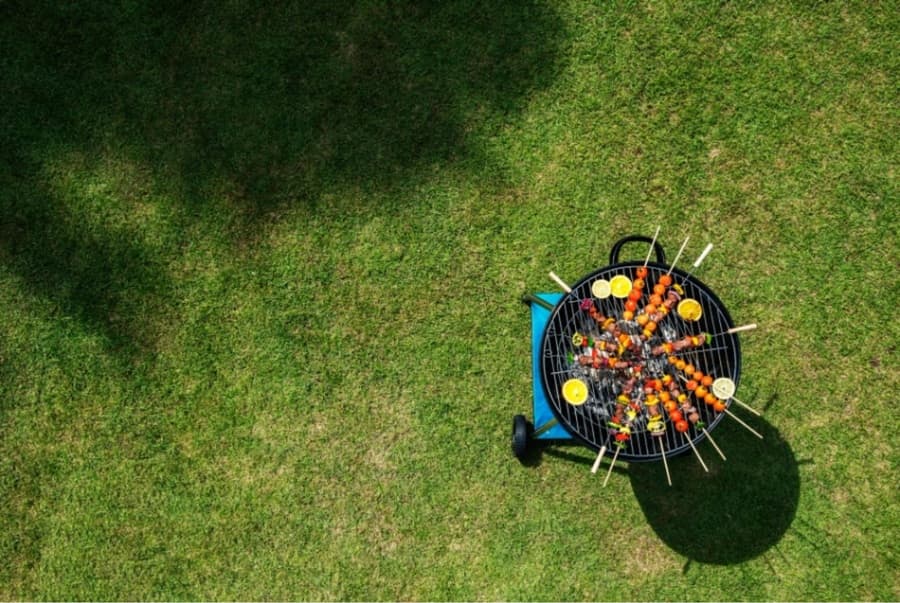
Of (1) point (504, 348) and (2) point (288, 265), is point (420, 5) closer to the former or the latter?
(2) point (288, 265)

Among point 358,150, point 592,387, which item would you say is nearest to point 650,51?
point 358,150

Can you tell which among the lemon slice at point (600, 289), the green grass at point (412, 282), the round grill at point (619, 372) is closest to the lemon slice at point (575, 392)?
the round grill at point (619, 372)

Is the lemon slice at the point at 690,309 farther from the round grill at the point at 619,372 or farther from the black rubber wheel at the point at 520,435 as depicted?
the black rubber wheel at the point at 520,435

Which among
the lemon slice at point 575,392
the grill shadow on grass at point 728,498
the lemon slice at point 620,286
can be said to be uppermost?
the lemon slice at point 620,286

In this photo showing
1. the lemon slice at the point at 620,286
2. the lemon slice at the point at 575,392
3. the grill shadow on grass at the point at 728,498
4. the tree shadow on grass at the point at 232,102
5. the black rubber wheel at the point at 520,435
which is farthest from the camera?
the tree shadow on grass at the point at 232,102

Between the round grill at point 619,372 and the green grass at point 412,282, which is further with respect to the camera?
the green grass at point 412,282

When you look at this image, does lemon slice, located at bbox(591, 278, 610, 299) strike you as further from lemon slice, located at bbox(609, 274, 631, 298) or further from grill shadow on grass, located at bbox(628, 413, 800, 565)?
grill shadow on grass, located at bbox(628, 413, 800, 565)

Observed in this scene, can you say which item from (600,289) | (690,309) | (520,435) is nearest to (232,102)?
(600,289)
